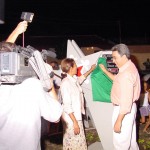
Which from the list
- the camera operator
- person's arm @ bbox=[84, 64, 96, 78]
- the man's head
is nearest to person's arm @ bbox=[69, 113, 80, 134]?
person's arm @ bbox=[84, 64, 96, 78]

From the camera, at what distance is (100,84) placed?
165 inches

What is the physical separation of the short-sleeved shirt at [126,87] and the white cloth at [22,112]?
1328 mm

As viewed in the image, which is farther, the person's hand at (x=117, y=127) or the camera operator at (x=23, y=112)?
the person's hand at (x=117, y=127)

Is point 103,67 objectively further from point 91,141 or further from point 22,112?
point 91,141

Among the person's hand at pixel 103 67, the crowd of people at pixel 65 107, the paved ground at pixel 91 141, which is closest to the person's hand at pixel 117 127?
the crowd of people at pixel 65 107

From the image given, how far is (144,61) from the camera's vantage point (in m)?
13.3

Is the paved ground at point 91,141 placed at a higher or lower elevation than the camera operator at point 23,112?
lower

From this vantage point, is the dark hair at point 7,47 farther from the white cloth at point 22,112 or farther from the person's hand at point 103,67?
the person's hand at point 103,67

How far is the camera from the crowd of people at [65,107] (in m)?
1.97

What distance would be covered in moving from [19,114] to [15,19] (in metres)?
11.6

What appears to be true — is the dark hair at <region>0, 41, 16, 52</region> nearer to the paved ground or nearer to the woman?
the woman

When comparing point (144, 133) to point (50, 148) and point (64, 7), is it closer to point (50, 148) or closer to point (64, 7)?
point (50, 148)

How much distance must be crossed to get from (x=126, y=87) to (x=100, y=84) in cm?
111

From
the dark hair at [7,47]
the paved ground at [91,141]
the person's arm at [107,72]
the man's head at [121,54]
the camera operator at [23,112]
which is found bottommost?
the paved ground at [91,141]
